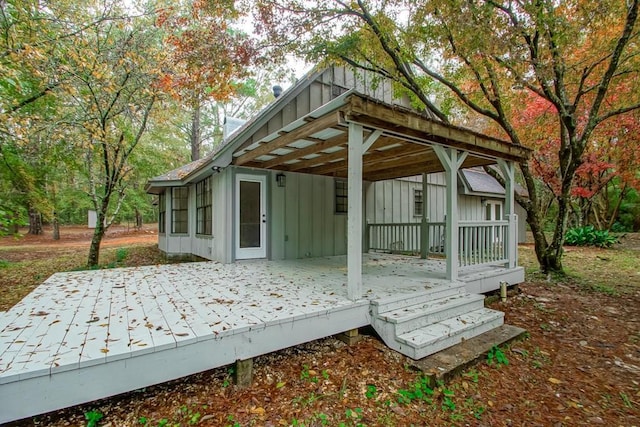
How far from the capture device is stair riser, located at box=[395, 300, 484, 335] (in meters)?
3.41

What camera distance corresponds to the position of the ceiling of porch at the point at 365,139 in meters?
3.53

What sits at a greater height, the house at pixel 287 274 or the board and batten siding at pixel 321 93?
the board and batten siding at pixel 321 93

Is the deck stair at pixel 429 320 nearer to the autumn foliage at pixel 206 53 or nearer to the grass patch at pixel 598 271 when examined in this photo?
the grass patch at pixel 598 271

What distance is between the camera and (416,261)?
6.83 m

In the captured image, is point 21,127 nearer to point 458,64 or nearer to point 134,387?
point 134,387

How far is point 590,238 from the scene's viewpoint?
12.9 metres

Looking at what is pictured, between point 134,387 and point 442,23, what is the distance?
744 centimetres

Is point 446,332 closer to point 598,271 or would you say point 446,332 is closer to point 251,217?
point 251,217

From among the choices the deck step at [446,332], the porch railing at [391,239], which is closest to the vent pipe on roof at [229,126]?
the porch railing at [391,239]

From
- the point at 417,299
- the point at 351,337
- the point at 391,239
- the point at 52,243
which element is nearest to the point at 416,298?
the point at 417,299

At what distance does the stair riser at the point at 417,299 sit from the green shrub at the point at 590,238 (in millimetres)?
11447

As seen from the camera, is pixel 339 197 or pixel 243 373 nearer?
pixel 243 373

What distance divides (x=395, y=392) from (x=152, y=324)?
2335 millimetres

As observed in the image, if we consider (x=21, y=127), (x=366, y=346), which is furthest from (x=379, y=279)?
(x=21, y=127)
